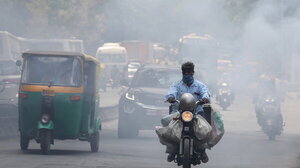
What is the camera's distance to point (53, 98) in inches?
675

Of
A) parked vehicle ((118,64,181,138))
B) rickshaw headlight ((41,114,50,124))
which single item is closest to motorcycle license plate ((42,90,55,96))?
rickshaw headlight ((41,114,50,124))

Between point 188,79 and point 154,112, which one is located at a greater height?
point 188,79

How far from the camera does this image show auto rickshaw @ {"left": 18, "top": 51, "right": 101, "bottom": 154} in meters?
17.1

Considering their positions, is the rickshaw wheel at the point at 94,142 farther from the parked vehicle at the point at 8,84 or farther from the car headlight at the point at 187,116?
the parked vehicle at the point at 8,84

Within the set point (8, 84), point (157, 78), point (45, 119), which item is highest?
point (157, 78)

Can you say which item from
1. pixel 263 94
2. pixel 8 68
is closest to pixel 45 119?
pixel 263 94

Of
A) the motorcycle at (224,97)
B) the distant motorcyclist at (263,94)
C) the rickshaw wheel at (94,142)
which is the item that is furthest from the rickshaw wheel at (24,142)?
the motorcycle at (224,97)

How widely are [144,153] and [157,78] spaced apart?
5.60 m

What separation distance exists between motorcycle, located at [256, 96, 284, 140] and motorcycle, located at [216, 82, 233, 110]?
1389cm

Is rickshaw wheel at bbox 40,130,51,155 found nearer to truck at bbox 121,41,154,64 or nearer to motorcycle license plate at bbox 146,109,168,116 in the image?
motorcycle license plate at bbox 146,109,168,116

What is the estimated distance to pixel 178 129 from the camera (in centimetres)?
1180

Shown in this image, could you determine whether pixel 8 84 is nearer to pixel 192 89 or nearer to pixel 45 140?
pixel 45 140

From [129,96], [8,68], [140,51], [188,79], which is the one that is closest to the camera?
[188,79]

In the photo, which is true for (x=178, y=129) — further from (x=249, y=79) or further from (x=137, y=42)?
(x=137, y=42)
